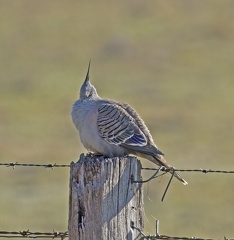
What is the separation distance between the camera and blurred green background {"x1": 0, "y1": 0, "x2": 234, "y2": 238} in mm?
22047

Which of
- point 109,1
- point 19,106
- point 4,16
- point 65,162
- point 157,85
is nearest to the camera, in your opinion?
point 65,162

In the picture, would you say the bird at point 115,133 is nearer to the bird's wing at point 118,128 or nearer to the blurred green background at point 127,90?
the bird's wing at point 118,128

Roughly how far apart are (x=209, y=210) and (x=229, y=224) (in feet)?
4.03

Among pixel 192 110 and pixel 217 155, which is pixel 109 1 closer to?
pixel 192 110

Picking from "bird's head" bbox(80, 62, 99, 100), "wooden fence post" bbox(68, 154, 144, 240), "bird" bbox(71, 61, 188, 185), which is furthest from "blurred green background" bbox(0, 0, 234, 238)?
"wooden fence post" bbox(68, 154, 144, 240)

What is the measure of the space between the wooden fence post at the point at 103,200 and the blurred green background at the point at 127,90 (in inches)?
262

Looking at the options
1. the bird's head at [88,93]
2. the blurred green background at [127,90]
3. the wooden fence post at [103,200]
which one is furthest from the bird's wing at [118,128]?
the blurred green background at [127,90]

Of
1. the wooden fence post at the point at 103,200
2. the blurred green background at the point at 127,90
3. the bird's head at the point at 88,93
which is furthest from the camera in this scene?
the blurred green background at the point at 127,90

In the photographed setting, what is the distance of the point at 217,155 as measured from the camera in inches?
1045

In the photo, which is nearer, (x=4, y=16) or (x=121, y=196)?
(x=121, y=196)

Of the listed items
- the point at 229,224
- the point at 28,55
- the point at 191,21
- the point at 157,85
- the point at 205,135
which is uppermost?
the point at 191,21

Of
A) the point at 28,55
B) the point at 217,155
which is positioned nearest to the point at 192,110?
the point at 217,155

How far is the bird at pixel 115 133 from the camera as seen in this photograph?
9195mm

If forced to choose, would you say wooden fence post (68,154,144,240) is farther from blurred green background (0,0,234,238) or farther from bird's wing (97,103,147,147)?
blurred green background (0,0,234,238)
